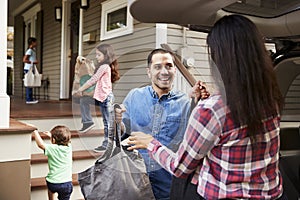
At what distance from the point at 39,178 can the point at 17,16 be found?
908cm

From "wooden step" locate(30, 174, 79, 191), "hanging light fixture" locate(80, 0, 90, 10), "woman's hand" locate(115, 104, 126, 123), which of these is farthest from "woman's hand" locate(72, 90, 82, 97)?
"hanging light fixture" locate(80, 0, 90, 10)

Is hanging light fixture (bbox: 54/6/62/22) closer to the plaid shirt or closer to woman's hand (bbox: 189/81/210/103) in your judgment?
woman's hand (bbox: 189/81/210/103)

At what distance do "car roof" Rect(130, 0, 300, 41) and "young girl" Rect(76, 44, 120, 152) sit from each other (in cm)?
19

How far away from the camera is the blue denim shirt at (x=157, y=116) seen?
123 cm

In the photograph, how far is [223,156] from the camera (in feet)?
3.37

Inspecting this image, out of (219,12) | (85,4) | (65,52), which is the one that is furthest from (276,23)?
(65,52)

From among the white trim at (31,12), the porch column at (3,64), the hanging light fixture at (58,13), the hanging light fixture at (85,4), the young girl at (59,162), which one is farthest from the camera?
the white trim at (31,12)

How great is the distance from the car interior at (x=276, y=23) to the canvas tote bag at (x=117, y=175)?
1.21ft

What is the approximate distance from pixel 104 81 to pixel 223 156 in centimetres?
47

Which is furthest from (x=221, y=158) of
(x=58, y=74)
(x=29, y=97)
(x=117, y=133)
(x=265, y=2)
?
(x=58, y=74)

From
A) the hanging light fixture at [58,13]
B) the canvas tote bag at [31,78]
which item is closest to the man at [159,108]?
the canvas tote bag at [31,78]

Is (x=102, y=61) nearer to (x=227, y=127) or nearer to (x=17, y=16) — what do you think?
(x=227, y=127)

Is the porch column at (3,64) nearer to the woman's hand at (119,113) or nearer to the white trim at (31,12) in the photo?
the woman's hand at (119,113)

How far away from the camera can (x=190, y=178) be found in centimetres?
112
